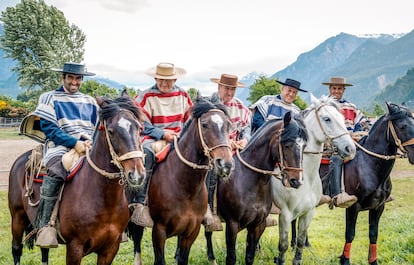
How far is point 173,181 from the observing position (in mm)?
5062

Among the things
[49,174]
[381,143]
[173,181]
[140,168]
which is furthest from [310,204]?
[49,174]

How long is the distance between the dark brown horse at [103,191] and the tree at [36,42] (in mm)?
37171

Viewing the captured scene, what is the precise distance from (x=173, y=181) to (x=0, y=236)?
498cm

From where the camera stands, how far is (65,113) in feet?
16.6

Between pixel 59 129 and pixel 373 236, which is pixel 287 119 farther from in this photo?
pixel 373 236

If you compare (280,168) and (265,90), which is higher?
(265,90)

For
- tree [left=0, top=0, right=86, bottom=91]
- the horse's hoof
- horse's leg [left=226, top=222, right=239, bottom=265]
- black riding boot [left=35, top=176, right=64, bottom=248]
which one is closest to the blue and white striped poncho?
black riding boot [left=35, top=176, right=64, bottom=248]

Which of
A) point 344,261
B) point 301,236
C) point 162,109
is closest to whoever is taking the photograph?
point 162,109

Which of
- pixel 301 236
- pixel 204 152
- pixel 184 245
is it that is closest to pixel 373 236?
pixel 301 236

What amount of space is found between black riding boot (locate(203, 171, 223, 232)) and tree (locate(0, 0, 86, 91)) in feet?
120

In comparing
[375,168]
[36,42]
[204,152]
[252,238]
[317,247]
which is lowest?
[317,247]

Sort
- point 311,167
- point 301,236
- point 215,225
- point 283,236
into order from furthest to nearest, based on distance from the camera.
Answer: point 301,236 → point 311,167 → point 283,236 → point 215,225

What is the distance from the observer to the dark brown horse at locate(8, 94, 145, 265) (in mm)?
3957

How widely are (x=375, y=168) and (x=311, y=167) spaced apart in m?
1.45
